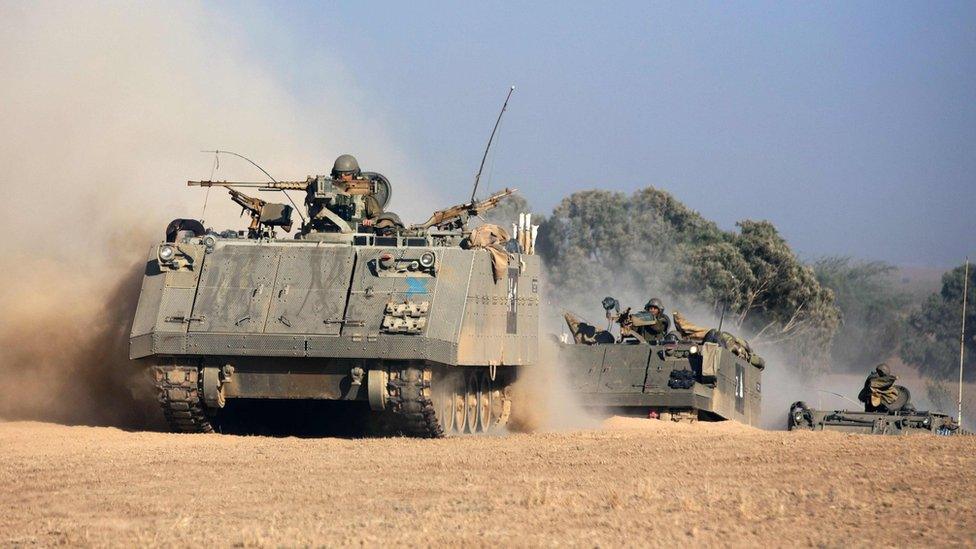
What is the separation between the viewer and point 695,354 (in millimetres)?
24125

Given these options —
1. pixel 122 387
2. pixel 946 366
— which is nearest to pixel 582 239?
pixel 946 366

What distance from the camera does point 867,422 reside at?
78.6 ft

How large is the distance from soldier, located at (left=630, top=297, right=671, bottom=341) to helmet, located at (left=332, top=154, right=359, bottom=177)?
640cm

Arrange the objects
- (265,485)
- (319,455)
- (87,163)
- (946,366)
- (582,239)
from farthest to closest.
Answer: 1. (946,366)
2. (582,239)
3. (87,163)
4. (319,455)
5. (265,485)

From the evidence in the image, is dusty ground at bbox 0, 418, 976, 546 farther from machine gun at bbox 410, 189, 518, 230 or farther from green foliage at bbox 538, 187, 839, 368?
green foliage at bbox 538, 187, 839, 368

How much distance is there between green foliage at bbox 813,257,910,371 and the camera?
242 feet

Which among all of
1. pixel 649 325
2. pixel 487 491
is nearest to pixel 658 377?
pixel 649 325

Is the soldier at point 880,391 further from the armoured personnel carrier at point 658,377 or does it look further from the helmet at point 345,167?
the helmet at point 345,167

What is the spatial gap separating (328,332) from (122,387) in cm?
406

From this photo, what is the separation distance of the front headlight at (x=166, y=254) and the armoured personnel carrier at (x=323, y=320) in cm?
2

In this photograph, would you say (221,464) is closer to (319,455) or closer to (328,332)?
(319,455)

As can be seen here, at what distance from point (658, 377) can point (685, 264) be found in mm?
32947

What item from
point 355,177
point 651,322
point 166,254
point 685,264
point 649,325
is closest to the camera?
point 166,254

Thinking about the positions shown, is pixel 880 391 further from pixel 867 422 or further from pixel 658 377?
pixel 658 377
